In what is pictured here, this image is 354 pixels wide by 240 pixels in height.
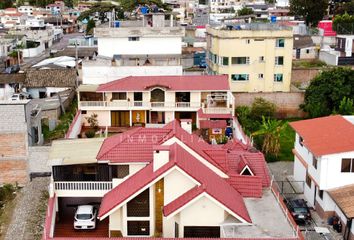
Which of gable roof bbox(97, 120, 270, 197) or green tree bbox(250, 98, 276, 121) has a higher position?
gable roof bbox(97, 120, 270, 197)

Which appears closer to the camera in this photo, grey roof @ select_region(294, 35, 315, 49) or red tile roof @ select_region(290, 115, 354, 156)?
red tile roof @ select_region(290, 115, 354, 156)

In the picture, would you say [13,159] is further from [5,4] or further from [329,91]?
[5,4]

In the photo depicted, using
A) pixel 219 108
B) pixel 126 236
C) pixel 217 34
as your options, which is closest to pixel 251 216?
pixel 126 236

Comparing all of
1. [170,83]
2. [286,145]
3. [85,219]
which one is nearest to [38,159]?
[85,219]

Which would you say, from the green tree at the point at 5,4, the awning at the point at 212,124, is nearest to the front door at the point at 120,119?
the awning at the point at 212,124

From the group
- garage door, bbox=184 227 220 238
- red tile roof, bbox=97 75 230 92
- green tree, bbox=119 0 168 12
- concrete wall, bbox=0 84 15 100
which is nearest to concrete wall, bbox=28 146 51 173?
red tile roof, bbox=97 75 230 92

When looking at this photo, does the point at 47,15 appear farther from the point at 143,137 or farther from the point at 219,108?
the point at 143,137

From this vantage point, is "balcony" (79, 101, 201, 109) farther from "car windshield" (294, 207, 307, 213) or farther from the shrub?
"car windshield" (294, 207, 307, 213)
